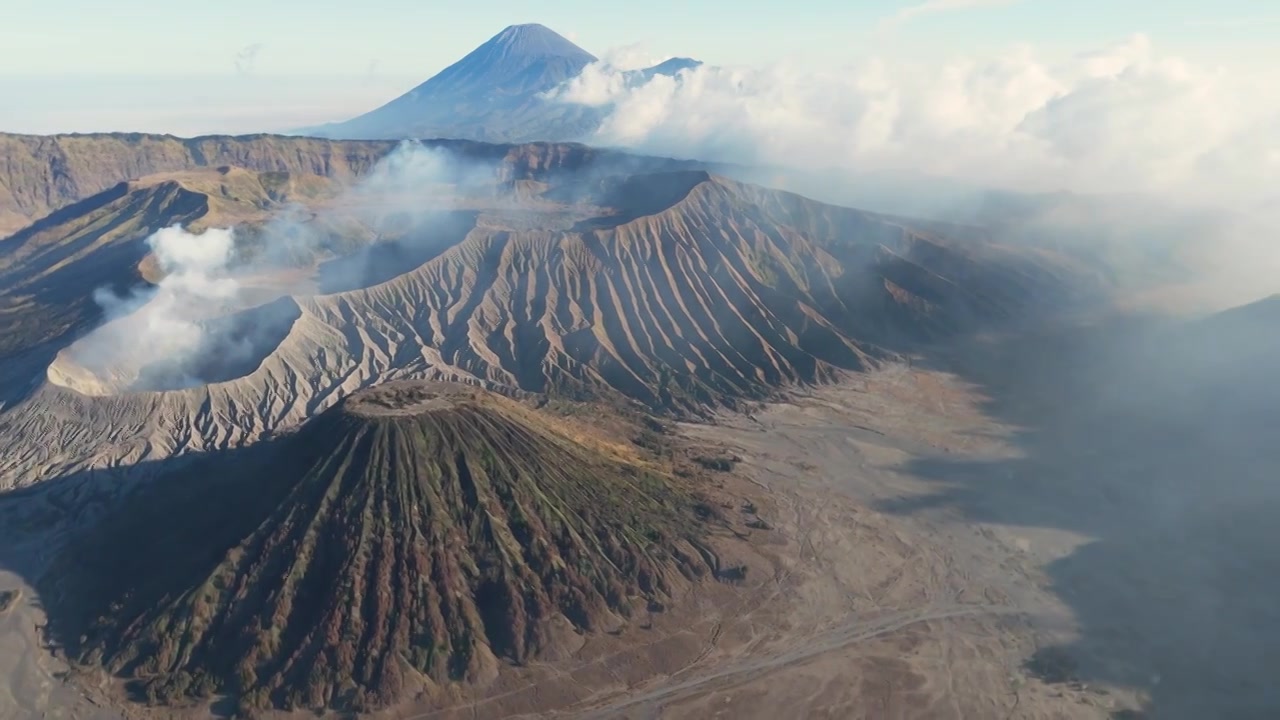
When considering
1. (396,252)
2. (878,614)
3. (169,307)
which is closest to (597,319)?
(396,252)

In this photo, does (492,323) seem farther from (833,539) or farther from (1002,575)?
(1002,575)

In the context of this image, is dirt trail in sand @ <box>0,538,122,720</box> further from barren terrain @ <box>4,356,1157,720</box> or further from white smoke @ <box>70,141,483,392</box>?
white smoke @ <box>70,141,483,392</box>

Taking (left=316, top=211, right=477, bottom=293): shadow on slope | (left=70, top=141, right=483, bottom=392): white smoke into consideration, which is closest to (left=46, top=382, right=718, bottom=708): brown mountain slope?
(left=70, top=141, right=483, bottom=392): white smoke

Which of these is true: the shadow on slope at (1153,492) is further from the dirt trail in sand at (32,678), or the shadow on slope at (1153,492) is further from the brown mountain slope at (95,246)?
the brown mountain slope at (95,246)

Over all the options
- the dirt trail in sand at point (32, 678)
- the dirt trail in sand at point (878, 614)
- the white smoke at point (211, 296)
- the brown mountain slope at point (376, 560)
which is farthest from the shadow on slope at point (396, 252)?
the dirt trail in sand at point (32, 678)

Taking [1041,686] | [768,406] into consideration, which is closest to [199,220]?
[768,406]
